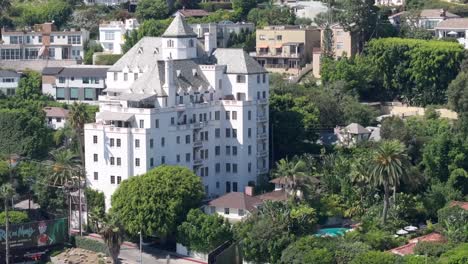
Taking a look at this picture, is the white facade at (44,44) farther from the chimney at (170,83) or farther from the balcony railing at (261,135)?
the chimney at (170,83)

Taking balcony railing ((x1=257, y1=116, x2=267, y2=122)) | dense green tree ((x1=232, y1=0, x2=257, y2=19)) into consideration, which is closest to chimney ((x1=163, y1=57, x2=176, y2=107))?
balcony railing ((x1=257, y1=116, x2=267, y2=122))

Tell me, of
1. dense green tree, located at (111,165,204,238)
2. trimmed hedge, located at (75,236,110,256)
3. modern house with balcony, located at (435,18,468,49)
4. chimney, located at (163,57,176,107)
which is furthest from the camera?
modern house with balcony, located at (435,18,468,49)

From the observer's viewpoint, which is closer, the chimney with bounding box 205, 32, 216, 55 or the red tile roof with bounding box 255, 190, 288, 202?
the red tile roof with bounding box 255, 190, 288, 202

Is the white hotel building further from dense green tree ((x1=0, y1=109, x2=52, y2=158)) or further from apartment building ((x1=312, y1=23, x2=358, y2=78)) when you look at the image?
apartment building ((x1=312, y1=23, x2=358, y2=78))

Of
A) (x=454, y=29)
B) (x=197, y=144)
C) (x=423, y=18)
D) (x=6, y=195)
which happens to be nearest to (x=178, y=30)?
(x=197, y=144)

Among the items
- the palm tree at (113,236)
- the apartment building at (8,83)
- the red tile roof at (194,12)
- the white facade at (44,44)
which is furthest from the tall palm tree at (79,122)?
the red tile roof at (194,12)

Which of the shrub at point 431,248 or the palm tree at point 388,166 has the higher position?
the palm tree at point 388,166
